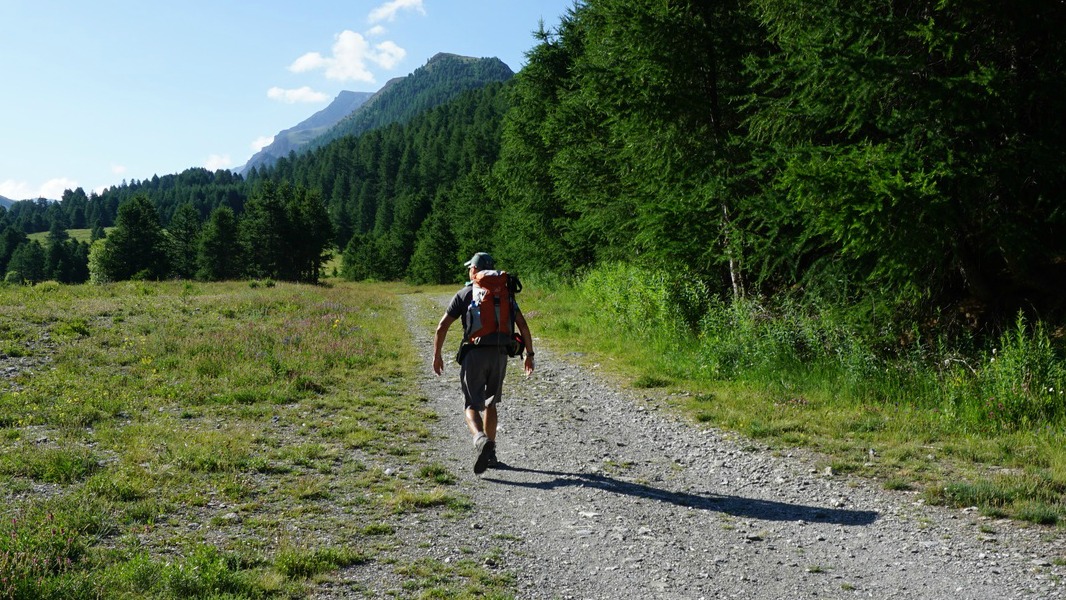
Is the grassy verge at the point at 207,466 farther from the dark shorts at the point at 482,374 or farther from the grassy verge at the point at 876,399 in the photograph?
the grassy verge at the point at 876,399

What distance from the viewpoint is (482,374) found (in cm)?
685

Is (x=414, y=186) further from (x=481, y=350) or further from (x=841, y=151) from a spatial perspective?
(x=481, y=350)

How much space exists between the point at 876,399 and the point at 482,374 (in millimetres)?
5444

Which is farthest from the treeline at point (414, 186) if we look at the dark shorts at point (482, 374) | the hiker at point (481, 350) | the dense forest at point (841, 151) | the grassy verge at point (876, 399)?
the dark shorts at point (482, 374)

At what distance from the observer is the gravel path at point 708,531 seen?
13.4 ft

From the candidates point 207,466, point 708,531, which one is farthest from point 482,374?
point 207,466

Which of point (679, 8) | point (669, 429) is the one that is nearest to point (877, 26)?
point (679, 8)

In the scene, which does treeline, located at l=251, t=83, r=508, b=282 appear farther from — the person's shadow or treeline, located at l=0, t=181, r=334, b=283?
the person's shadow

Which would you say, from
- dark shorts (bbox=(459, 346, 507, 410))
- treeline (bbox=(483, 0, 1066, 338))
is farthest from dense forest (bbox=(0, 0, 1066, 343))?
dark shorts (bbox=(459, 346, 507, 410))

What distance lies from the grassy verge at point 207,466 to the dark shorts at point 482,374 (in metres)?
0.87

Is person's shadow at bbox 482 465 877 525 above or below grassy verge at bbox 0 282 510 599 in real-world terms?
below

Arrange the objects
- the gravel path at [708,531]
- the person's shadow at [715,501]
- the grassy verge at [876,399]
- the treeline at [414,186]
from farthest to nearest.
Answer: the treeline at [414,186]
the grassy verge at [876,399]
the person's shadow at [715,501]
the gravel path at [708,531]

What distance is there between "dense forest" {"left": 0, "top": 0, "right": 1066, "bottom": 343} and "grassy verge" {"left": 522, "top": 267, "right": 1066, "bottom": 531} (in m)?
1.07

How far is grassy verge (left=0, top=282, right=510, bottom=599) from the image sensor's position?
13.6 feet
